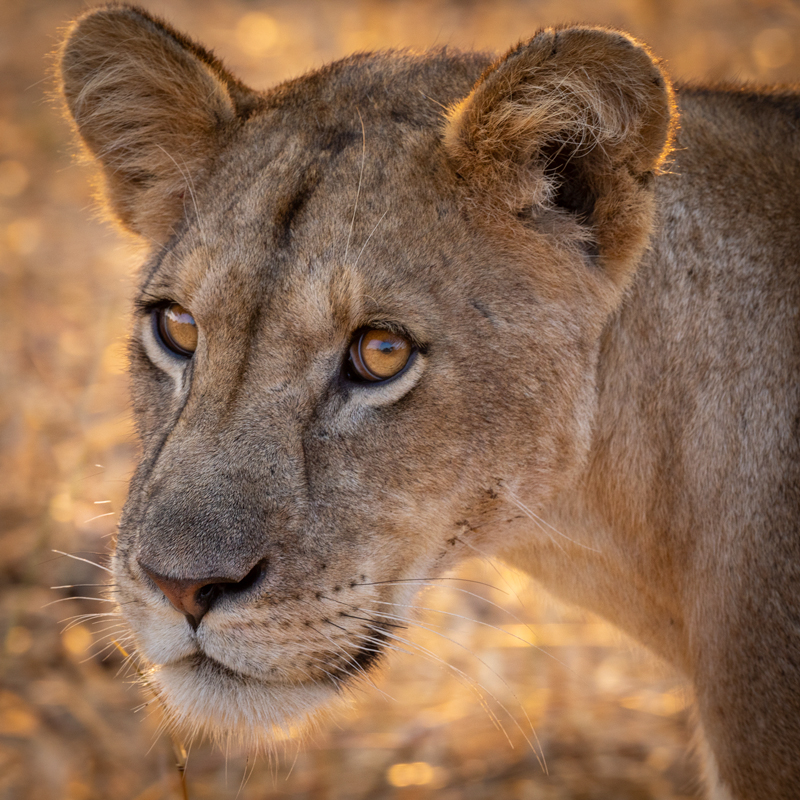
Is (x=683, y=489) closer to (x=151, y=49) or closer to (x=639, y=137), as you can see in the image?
(x=639, y=137)

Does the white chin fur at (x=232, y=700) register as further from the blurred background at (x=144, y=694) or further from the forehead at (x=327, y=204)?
the forehead at (x=327, y=204)

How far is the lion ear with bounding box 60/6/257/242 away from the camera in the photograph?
9.11 feet

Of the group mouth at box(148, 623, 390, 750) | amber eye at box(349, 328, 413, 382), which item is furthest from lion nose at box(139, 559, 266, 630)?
amber eye at box(349, 328, 413, 382)

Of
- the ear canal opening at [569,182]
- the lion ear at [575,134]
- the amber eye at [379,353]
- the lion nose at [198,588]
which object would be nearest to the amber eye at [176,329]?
the amber eye at [379,353]

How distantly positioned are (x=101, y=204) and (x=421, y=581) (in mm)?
1778

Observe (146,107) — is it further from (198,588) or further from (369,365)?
(198,588)

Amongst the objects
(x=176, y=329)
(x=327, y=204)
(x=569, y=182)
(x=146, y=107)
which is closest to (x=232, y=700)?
(x=176, y=329)

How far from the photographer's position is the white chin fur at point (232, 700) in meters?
2.26

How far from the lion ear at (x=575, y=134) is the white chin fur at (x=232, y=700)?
138 cm

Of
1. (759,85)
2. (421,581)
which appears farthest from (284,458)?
(759,85)

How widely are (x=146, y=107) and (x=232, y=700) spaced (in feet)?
6.08

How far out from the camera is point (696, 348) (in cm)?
250

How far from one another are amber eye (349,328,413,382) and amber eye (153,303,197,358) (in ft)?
1.73

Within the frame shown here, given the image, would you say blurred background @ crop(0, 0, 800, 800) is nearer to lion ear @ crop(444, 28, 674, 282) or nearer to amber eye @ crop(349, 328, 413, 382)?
amber eye @ crop(349, 328, 413, 382)
